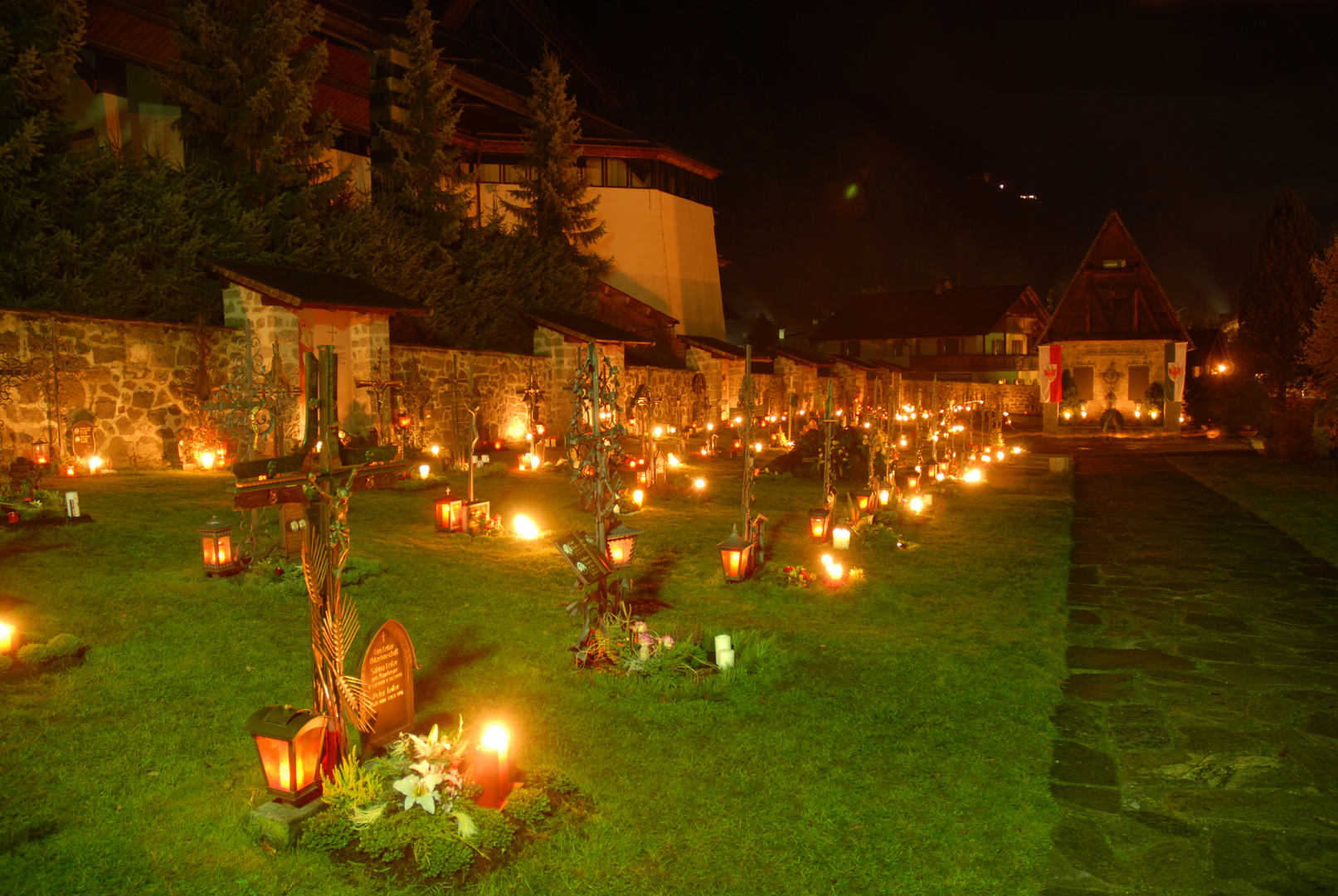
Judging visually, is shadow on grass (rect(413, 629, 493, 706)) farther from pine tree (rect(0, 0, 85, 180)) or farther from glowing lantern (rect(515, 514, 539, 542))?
pine tree (rect(0, 0, 85, 180))

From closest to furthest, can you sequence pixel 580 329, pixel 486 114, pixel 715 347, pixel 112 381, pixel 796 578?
pixel 796 578, pixel 112 381, pixel 580 329, pixel 715 347, pixel 486 114

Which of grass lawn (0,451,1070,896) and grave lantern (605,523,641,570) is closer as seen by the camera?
grass lawn (0,451,1070,896)

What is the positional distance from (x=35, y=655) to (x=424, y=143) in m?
23.2

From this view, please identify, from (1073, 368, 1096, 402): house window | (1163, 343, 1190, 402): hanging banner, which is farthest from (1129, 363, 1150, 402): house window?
(1073, 368, 1096, 402): house window

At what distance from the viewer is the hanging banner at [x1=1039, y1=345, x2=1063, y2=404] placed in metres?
37.9

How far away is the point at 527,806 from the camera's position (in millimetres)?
3887

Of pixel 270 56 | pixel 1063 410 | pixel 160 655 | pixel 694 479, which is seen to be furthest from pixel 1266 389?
pixel 160 655

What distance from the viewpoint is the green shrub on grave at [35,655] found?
5.23 meters

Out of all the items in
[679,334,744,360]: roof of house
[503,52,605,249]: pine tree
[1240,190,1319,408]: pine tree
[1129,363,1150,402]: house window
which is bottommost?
[1129,363,1150,402]: house window

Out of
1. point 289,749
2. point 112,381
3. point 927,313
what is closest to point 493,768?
point 289,749

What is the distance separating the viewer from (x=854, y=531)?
10.6m

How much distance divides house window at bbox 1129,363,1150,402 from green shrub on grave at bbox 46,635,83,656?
136ft

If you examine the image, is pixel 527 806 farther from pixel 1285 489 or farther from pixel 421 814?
pixel 1285 489

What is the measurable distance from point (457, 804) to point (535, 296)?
2560 cm
